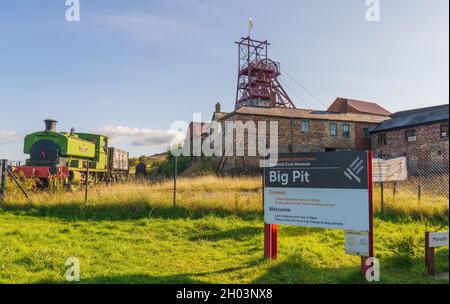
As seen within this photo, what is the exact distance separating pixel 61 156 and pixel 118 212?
7.91m

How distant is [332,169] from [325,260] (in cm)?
193

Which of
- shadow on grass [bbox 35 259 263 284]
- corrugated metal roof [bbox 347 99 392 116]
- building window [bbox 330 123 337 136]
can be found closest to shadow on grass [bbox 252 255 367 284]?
shadow on grass [bbox 35 259 263 284]

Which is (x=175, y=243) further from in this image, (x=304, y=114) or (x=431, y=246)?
(x=304, y=114)

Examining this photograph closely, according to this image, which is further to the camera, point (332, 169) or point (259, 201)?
point (259, 201)

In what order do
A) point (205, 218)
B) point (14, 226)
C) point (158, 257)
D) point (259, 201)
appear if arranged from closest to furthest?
point (158, 257) < point (14, 226) < point (205, 218) < point (259, 201)

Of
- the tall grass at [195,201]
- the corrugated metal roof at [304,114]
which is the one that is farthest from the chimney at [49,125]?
the corrugated metal roof at [304,114]

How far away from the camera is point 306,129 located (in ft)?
106

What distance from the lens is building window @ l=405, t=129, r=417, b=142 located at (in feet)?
102

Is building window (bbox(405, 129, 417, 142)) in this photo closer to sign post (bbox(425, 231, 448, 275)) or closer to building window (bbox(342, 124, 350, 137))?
building window (bbox(342, 124, 350, 137))

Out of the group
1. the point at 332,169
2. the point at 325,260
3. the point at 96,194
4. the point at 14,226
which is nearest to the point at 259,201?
the point at 325,260

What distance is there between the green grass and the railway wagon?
14.0 ft

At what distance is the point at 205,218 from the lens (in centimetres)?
984

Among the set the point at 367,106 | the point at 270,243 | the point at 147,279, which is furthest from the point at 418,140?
the point at 147,279

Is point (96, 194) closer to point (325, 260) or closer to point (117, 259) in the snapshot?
point (117, 259)
